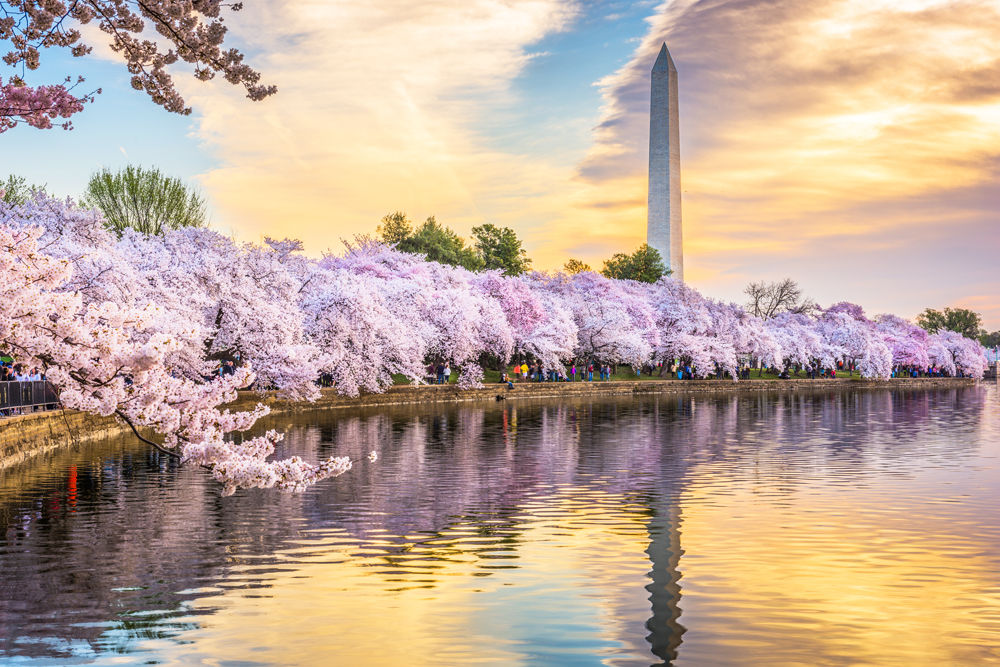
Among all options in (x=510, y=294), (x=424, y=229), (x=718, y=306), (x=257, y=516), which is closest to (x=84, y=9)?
(x=257, y=516)

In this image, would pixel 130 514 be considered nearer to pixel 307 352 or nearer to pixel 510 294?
pixel 307 352

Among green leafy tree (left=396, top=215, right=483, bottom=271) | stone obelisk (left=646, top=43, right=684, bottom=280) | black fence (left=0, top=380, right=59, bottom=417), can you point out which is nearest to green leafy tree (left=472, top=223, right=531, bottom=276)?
green leafy tree (left=396, top=215, right=483, bottom=271)

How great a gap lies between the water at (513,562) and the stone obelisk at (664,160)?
52669 millimetres

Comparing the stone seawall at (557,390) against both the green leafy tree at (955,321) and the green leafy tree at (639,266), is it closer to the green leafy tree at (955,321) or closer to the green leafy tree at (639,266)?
the green leafy tree at (639,266)

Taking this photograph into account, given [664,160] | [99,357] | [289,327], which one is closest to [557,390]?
[664,160]

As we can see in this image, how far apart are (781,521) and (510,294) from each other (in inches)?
2302

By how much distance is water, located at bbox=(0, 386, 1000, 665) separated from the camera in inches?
443

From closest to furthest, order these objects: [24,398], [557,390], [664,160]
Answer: [24,398]
[557,390]
[664,160]

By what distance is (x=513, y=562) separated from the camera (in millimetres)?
15281

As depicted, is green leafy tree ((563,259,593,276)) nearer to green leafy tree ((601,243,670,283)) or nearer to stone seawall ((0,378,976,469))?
green leafy tree ((601,243,670,283))

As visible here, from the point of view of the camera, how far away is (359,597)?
13219 mm

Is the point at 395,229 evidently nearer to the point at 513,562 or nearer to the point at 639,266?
the point at 639,266

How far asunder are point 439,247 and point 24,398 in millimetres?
79169

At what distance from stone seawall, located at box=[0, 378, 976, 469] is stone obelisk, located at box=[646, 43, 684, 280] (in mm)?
12769
